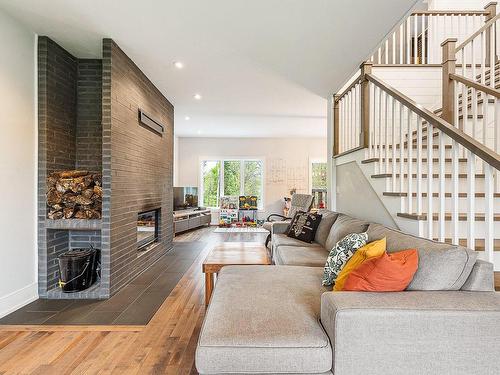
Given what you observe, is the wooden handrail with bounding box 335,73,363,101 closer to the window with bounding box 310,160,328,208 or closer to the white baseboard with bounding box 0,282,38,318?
the white baseboard with bounding box 0,282,38,318

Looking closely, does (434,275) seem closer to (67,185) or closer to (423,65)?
(67,185)

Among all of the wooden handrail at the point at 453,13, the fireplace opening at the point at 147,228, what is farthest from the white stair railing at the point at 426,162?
the fireplace opening at the point at 147,228

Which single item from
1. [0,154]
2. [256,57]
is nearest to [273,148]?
[256,57]

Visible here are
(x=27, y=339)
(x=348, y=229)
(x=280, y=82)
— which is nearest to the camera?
(x=27, y=339)

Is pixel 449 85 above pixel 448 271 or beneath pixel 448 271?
above

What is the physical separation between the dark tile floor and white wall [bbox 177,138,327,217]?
5.37m

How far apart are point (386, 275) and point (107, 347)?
1.86 m

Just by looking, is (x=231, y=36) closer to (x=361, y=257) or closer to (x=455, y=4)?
(x=361, y=257)

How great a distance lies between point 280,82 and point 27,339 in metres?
3.80

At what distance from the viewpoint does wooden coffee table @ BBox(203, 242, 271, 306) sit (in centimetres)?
259

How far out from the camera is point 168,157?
16.6 feet

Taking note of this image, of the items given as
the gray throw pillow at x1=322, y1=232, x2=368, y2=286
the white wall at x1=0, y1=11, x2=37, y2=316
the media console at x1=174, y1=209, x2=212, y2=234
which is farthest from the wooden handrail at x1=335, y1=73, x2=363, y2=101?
the media console at x1=174, y1=209, x2=212, y2=234

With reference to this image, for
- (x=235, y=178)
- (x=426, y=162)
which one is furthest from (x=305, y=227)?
(x=235, y=178)

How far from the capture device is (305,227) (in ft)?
11.8
